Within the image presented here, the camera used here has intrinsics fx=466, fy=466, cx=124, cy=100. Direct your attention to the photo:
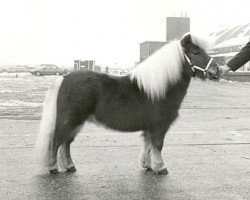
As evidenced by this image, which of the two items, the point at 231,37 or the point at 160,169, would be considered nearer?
the point at 160,169

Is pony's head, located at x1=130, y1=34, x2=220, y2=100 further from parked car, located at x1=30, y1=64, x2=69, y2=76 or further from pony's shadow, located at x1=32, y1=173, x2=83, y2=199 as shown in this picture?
parked car, located at x1=30, y1=64, x2=69, y2=76

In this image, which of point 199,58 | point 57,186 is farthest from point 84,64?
point 57,186

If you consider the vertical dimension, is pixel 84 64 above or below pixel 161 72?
below

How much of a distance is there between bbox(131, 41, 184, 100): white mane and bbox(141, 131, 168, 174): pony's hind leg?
522 mm

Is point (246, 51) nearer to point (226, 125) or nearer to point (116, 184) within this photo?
point (116, 184)

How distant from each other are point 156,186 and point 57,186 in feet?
3.90

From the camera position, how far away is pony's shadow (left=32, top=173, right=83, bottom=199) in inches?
203

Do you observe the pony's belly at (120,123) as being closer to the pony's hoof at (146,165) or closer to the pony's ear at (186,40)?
the pony's hoof at (146,165)

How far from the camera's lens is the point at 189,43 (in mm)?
6246

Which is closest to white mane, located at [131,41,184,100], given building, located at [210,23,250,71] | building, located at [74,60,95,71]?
building, located at [74,60,95,71]

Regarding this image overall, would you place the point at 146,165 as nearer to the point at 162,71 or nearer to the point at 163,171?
the point at 163,171

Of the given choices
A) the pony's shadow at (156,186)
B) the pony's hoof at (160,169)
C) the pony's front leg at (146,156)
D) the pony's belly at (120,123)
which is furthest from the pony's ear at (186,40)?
the pony's shadow at (156,186)

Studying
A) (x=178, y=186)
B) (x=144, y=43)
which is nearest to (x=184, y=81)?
(x=178, y=186)

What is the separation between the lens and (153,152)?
6371mm
